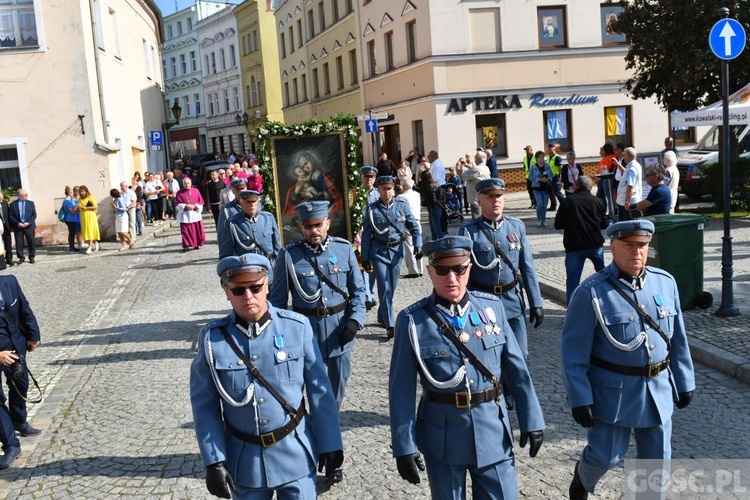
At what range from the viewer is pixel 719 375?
779 centimetres

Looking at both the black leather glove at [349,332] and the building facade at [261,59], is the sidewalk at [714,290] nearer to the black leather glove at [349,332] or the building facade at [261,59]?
the black leather glove at [349,332]

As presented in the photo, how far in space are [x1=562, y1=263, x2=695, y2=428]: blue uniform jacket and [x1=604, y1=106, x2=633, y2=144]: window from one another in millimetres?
26591

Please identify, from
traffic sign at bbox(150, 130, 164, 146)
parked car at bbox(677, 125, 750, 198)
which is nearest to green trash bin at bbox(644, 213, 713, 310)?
parked car at bbox(677, 125, 750, 198)

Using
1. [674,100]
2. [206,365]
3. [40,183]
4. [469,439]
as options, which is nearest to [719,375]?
[469,439]

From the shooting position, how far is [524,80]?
29.5 metres

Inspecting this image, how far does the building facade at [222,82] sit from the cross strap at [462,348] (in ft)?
200

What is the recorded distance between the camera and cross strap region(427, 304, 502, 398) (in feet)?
13.5

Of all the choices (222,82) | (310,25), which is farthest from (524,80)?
(222,82)

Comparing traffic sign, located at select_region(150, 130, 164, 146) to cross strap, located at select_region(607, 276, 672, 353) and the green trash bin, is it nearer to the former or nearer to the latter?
the green trash bin

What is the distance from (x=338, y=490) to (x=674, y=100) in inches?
706

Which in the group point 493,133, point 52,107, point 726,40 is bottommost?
point 493,133

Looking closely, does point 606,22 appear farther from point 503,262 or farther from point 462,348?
point 462,348

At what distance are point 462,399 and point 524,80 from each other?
26.8m

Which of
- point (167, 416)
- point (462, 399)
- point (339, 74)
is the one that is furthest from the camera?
point (339, 74)
